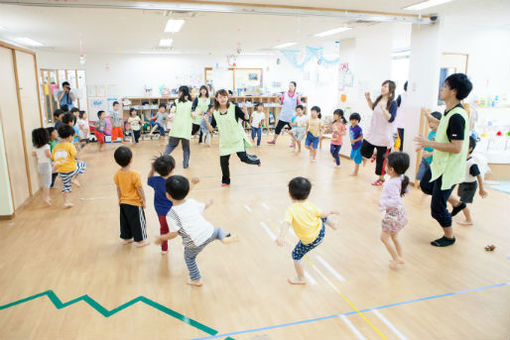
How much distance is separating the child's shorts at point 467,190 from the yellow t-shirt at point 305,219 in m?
2.36

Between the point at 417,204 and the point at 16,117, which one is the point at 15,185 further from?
the point at 417,204

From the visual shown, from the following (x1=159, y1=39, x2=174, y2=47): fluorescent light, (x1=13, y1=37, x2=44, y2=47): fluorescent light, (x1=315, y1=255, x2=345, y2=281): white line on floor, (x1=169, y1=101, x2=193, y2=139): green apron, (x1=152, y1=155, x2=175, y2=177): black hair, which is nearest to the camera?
(x1=315, y1=255, x2=345, y2=281): white line on floor

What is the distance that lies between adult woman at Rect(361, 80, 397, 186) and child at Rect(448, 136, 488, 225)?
4.58ft

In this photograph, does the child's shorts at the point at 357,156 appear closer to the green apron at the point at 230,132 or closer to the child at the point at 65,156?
the green apron at the point at 230,132

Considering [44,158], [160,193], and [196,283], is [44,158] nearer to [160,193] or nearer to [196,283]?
[160,193]

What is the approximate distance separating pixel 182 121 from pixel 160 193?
136 inches

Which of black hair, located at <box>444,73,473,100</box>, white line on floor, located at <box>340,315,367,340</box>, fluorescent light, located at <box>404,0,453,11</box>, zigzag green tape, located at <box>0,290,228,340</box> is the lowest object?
zigzag green tape, located at <box>0,290,228,340</box>

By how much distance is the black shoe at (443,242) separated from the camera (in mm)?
3479

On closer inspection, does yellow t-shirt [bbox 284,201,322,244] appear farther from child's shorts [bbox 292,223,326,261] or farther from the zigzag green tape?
the zigzag green tape

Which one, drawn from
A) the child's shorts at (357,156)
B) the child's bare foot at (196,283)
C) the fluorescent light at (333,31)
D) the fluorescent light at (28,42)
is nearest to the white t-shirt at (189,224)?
the child's bare foot at (196,283)

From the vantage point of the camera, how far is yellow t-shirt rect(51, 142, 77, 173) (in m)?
4.46

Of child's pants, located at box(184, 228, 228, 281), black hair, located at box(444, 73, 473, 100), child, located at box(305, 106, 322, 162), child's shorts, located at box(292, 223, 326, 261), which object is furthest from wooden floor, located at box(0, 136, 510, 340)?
child, located at box(305, 106, 322, 162)

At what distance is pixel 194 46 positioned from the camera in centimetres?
1015

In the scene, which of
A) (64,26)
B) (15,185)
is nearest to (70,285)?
(15,185)
